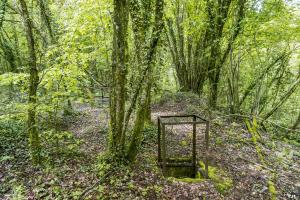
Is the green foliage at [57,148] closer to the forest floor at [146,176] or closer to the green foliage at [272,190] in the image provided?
the forest floor at [146,176]

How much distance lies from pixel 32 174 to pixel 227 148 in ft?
17.7

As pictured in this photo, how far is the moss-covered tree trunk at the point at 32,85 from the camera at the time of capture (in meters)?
4.38

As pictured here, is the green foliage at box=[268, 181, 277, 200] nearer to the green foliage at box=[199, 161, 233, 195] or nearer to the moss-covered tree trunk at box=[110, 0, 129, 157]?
the green foliage at box=[199, 161, 233, 195]

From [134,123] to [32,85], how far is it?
2575 millimetres

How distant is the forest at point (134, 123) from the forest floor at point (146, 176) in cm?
3

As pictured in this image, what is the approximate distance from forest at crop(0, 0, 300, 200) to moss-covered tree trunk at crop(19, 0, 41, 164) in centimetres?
2

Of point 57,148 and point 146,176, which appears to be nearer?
point 146,176

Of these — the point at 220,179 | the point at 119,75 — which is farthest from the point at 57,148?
the point at 220,179

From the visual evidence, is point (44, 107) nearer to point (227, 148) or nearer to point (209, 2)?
point (227, 148)

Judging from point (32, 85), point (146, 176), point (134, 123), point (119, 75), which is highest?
point (119, 75)

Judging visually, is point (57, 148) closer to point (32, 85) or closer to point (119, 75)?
point (32, 85)

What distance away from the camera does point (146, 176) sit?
4867 millimetres

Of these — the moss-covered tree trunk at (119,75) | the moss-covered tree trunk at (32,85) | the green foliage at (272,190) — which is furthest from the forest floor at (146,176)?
the moss-covered tree trunk at (119,75)

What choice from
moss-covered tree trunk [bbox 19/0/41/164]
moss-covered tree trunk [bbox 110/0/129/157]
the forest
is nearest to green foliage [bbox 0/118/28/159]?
the forest
